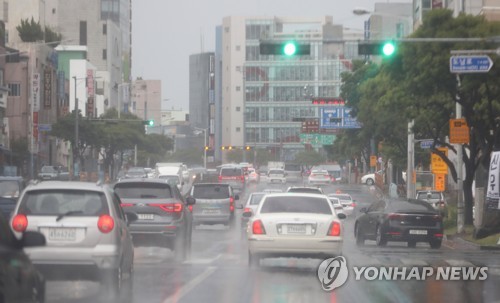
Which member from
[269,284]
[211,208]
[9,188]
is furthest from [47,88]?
[269,284]

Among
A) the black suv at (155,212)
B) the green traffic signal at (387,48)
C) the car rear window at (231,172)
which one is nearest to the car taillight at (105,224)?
the black suv at (155,212)

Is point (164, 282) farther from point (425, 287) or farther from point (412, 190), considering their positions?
point (412, 190)

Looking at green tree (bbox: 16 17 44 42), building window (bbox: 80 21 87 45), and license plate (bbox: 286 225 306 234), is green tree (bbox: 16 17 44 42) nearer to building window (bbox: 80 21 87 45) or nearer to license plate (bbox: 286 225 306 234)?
building window (bbox: 80 21 87 45)

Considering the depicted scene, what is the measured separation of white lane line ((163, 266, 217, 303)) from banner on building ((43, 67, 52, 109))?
268 feet

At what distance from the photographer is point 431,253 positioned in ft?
97.3

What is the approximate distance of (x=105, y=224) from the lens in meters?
15.7

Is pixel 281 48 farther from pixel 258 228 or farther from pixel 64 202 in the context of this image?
pixel 64 202

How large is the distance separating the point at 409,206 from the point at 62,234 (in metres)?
19.8

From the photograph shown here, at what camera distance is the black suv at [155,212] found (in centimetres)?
2533

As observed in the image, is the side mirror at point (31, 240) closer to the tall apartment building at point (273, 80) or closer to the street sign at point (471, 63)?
the street sign at point (471, 63)

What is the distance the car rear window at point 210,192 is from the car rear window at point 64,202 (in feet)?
90.0

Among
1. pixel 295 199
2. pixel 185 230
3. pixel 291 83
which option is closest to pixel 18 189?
pixel 185 230

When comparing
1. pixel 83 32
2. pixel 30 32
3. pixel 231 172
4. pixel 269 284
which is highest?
pixel 83 32

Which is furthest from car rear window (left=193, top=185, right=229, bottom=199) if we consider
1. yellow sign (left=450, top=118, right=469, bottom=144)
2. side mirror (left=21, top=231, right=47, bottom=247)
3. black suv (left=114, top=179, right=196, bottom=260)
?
side mirror (left=21, top=231, right=47, bottom=247)
